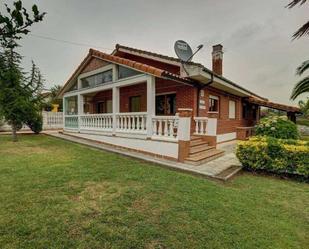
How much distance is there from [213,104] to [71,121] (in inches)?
381

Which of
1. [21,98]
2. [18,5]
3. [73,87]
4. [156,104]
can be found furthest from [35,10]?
[73,87]

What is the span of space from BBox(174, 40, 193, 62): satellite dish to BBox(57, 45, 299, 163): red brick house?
0.32 metres

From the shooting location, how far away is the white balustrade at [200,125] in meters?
10.0

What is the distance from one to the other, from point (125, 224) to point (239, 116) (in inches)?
613

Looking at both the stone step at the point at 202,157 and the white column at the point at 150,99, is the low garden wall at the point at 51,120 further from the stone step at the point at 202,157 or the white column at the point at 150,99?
the stone step at the point at 202,157

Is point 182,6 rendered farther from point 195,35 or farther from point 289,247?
point 289,247

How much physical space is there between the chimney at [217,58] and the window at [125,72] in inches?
319

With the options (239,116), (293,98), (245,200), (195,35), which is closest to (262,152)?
(245,200)

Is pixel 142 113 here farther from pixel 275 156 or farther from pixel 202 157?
pixel 275 156

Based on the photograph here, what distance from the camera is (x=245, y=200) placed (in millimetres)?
4570

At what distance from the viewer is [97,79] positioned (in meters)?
12.1

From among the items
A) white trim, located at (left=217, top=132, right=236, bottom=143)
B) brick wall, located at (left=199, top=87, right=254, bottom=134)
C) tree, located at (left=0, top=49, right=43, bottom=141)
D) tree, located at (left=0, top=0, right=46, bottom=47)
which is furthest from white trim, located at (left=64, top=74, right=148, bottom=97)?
tree, located at (left=0, top=0, right=46, bottom=47)

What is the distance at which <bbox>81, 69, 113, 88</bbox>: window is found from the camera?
36.8 ft

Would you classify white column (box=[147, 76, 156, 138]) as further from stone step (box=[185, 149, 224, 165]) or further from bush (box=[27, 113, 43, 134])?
bush (box=[27, 113, 43, 134])
